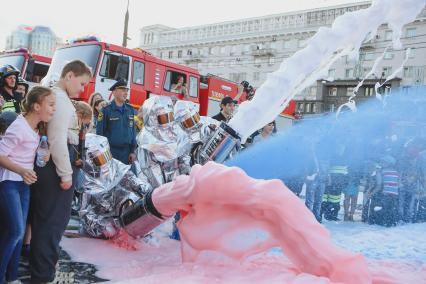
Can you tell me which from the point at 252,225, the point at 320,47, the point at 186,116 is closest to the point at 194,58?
the point at 186,116

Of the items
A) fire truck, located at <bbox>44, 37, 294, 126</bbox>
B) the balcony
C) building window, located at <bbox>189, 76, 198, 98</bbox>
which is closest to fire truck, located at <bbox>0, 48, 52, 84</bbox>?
fire truck, located at <bbox>44, 37, 294, 126</bbox>

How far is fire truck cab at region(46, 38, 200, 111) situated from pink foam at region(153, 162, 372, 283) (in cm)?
739

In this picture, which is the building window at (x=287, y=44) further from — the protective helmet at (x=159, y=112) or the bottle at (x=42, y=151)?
the bottle at (x=42, y=151)

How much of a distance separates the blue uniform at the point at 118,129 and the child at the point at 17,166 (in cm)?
241

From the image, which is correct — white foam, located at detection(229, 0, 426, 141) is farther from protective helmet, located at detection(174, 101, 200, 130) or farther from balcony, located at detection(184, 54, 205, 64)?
balcony, located at detection(184, 54, 205, 64)

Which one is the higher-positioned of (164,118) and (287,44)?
(287,44)

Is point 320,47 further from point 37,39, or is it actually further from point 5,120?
point 37,39

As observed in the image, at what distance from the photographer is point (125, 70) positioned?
1077cm

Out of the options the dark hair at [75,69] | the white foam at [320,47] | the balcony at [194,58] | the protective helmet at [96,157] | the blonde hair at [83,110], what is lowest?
the protective helmet at [96,157]

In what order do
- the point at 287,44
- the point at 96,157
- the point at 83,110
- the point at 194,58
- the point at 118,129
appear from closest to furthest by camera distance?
the point at 83,110
the point at 96,157
the point at 118,129
the point at 287,44
the point at 194,58

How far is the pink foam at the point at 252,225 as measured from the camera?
2.79m

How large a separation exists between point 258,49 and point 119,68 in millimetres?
33385

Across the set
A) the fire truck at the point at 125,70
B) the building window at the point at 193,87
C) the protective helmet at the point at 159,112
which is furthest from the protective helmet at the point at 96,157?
the building window at the point at 193,87

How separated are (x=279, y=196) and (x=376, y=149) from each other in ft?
15.2
